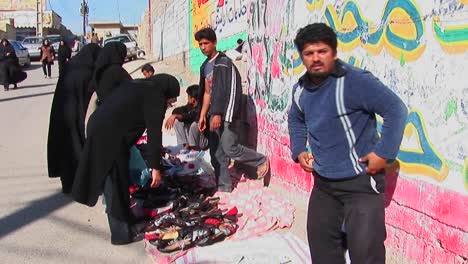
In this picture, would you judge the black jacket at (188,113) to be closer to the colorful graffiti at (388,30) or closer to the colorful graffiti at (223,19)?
the colorful graffiti at (223,19)

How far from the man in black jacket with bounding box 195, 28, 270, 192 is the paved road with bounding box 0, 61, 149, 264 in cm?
140

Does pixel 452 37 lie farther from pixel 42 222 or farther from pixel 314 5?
pixel 42 222

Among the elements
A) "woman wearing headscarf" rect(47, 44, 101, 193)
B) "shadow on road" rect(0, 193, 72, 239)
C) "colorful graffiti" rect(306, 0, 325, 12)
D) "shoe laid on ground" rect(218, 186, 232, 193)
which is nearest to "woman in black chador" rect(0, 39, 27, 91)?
"woman wearing headscarf" rect(47, 44, 101, 193)

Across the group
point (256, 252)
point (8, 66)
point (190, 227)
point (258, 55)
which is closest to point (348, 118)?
point (256, 252)

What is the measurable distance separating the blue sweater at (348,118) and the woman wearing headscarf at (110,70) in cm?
239

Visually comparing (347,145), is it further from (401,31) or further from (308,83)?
(401,31)

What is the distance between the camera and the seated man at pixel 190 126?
6.90m

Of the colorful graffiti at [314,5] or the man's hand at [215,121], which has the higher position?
the colorful graffiti at [314,5]

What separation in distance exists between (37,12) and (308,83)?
64.6 meters

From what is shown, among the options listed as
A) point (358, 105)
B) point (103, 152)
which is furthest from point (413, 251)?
point (103, 152)

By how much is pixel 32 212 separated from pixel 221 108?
2.22 meters

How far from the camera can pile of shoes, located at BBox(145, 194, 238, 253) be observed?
13.3ft

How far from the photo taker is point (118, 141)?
4152 millimetres

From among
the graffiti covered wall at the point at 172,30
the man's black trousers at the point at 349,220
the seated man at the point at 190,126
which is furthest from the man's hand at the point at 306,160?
the graffiti covered wall at the point at 172,30
